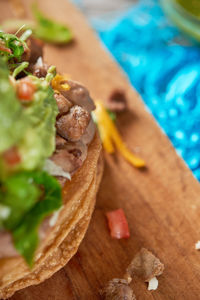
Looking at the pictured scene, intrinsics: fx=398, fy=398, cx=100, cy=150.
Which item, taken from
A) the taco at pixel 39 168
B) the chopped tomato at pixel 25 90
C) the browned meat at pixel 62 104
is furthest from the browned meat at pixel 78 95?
the chopped tomato at pixel 25 90

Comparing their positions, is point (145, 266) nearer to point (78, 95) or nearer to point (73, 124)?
point (73, 124)

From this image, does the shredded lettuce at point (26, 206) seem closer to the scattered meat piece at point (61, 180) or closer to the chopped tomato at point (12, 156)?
the chopped tomato at point (12, 156)

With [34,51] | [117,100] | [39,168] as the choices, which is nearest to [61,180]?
[39,168]

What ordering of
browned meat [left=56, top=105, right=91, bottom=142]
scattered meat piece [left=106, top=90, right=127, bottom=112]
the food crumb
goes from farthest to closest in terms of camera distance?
scattered meat piece [left=106, top=90, right=127, bottom=112] → the food crumb → browned meat [left=56, top=105, right=91, bottom=142]

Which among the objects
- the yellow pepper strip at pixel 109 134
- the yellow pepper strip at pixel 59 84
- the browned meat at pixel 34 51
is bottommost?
the yellow pepper strip at pixel 109 134

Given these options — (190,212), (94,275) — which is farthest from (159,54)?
(94,275)

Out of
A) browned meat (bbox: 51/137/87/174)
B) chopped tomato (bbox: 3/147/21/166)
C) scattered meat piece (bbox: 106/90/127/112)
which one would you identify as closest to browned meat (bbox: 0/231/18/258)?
chopped tomato (bbox: 3/147/21/166)

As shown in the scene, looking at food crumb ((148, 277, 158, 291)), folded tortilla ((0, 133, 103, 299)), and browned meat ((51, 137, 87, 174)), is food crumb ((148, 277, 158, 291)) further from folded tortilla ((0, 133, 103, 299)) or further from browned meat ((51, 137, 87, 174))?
browned meat ((51, 137, 87, 174))
